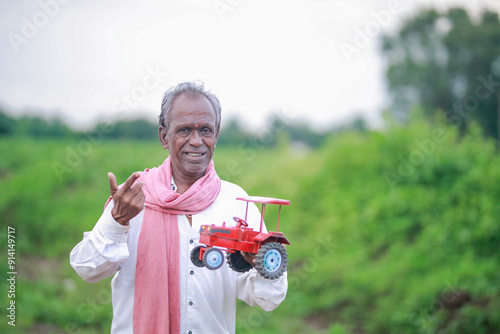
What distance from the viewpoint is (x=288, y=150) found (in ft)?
48.6

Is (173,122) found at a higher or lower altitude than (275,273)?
higher

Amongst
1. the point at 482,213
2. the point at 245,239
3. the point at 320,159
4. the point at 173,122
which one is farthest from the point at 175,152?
the point at 320,159

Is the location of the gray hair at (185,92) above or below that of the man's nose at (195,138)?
above

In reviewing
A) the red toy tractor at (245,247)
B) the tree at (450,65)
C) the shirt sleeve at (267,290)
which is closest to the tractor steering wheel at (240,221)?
the red toy tractor at (245,247)

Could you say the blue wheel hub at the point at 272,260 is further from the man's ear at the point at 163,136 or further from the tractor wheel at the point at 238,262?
the man's ear at the point at 163,136

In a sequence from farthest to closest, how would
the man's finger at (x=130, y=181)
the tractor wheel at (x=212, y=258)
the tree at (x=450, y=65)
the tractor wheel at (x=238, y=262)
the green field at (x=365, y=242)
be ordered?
the tree at (x=450, y=65) → the green field at (x=365, y=242) → the tractor wheel at (x=238, y=262) → the tractor wheel at (x=212, y=258) → the man's finger at (x=130, y=181)

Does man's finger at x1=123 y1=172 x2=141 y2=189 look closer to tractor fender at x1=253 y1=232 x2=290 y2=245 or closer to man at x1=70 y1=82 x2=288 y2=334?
man at x1=70 y1=82 x2=288 y2=334

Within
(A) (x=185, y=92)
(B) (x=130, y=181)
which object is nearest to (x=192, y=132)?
(A) (x=185, y=92)

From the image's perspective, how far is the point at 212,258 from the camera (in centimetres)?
237

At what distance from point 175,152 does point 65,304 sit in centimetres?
568

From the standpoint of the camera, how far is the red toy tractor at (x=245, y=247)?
2.30 meters

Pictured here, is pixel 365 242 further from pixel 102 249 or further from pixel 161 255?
pixel 102 249

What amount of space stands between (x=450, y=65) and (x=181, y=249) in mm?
13795

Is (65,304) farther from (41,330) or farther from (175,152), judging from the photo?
(175,152)
